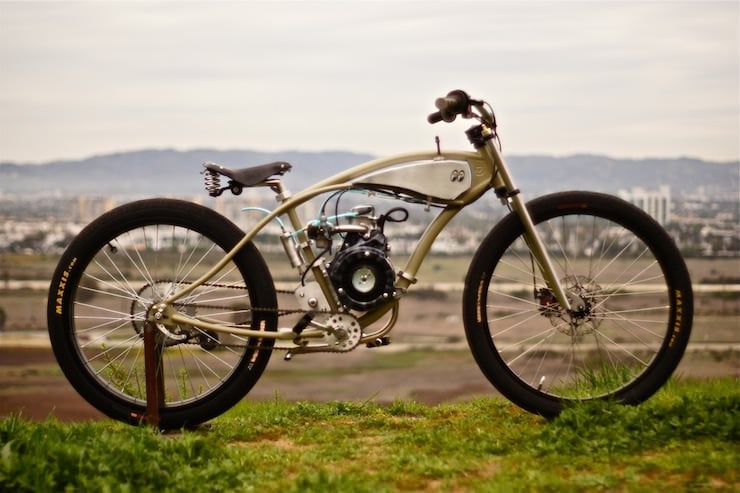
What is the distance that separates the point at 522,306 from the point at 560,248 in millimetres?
705

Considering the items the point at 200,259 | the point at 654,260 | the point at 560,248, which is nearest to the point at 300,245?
the point at 200,259

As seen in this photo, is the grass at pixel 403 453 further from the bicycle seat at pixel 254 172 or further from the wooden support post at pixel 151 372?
the bicycle seat at pixel 254 172

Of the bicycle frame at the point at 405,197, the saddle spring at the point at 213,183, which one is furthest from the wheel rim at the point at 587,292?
the saddle spring at the point at 213,183

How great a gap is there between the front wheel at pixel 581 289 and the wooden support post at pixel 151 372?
1.97 metres

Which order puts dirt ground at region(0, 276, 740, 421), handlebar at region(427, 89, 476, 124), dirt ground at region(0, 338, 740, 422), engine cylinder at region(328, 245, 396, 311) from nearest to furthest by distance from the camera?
1. engine cylinder at region(328, 245, 396, 311)
2. handlebar at region(427, 89, 476, 124)
3. dirt ground at region(0, 276, 740, 421)
4. dirt ground at region(0, 338, 740, 422)

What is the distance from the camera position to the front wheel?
6250 mm

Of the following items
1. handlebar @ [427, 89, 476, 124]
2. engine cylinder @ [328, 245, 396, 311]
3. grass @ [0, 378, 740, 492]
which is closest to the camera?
grass @ [0, 378, 740, 492]

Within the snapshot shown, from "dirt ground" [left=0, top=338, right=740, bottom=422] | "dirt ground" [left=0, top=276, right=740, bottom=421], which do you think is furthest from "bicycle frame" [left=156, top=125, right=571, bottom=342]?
"dirt ground" [left=0, top=338, right=740, bottom=422]

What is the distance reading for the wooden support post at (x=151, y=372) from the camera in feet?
20.3

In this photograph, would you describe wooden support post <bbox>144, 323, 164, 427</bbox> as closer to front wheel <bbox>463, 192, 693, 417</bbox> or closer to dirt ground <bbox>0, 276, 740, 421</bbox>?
front wheel <bbox>463, 192, 693, 417</bbox>

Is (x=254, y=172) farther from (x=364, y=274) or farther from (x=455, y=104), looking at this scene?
(x=455, y=104)

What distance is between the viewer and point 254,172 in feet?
19.9

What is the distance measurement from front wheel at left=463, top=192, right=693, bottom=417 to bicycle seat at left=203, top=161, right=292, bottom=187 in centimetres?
135

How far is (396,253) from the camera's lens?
646 cm
